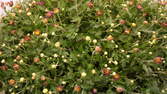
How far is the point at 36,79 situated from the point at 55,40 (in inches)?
12.2

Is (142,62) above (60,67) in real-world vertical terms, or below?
below

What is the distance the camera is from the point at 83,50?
184 cm

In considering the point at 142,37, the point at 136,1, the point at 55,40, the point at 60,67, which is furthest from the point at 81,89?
the point at 136,1

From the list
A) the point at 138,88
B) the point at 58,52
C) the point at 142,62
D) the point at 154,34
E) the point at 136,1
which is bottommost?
the point at 138,88

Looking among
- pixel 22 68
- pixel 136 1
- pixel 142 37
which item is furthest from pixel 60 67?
pixel 136 1

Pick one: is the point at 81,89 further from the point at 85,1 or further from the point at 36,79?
the point at 85,1

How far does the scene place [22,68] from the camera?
1870 mm

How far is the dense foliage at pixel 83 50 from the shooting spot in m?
A: 1.77

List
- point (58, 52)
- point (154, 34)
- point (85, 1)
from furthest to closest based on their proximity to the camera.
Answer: point (85, 1) < point (154, 34) < point (58, 52)

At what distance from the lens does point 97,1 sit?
6.77 feet

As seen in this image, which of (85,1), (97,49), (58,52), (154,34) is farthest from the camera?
(85,1)

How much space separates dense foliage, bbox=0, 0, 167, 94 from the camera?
1773 millimetres

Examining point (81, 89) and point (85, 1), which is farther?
point (85, 1)

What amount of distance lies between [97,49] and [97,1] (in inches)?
21.1
